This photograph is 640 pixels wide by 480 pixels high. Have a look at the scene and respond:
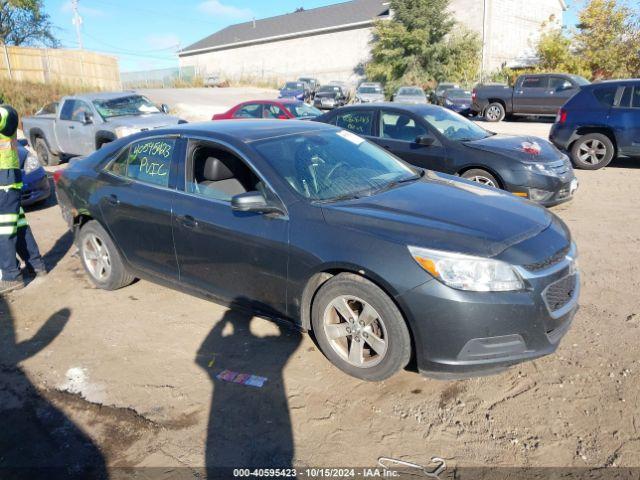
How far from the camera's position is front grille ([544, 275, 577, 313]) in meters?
3.04

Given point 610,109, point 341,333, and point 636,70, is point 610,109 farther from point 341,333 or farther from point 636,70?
point 636,70

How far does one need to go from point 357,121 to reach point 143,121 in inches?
203

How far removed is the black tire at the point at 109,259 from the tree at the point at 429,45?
33.4m

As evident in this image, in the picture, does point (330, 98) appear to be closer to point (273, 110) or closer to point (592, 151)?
point (273, 110)

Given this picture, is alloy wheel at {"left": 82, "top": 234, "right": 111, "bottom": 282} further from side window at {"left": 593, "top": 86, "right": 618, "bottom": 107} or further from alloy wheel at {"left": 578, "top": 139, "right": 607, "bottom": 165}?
side window at {"left": 593, "top": 86, "right": 618, "bottom": 107}

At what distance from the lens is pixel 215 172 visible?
4230 mm

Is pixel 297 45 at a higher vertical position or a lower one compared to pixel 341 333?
higher

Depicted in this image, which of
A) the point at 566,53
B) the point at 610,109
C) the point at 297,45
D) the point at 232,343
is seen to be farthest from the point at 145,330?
the point at 297,45

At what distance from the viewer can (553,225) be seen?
3529 mm

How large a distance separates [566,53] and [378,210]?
109 feet

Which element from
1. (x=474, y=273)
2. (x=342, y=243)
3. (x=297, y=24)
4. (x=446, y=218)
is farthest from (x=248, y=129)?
(x=297, y=24)

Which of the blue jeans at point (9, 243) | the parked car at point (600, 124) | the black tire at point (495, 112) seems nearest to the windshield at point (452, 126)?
the parked car at point (600, 124)

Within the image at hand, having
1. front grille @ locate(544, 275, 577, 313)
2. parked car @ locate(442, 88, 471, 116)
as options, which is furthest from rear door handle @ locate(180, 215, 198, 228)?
parked car @ locate(442, 88, 471, 116)

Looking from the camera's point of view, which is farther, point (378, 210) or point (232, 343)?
point (232, 343)
